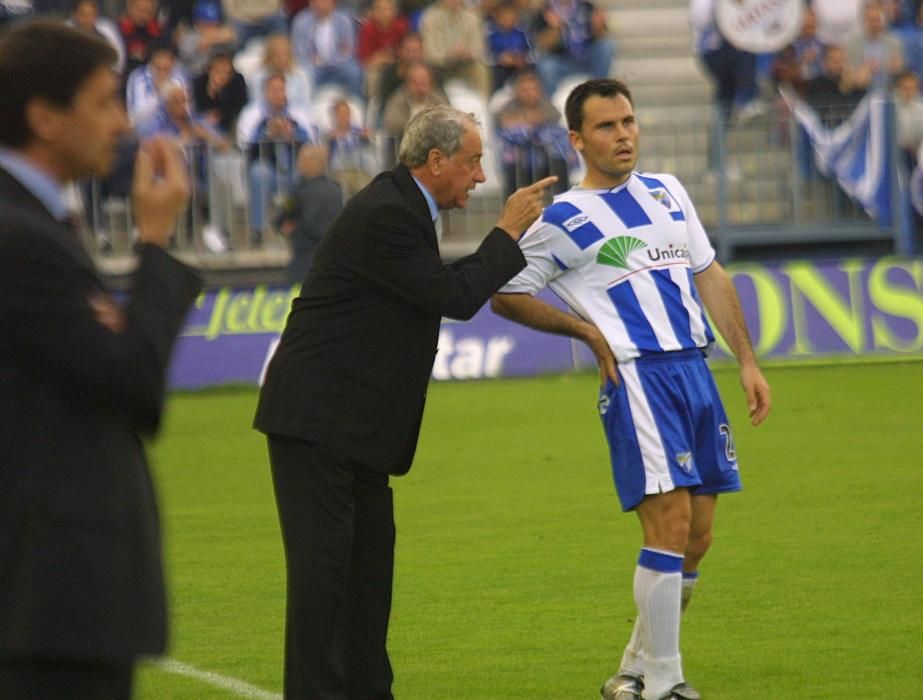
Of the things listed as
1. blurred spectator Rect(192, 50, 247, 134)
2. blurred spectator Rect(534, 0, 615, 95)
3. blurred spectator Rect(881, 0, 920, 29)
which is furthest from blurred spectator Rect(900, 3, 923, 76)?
blurred spectator Rect(192, 50, 247, 134)

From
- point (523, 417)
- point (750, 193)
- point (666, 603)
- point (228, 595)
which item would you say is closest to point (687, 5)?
point (750, 193)

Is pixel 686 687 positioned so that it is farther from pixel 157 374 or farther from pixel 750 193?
pixel 750 193

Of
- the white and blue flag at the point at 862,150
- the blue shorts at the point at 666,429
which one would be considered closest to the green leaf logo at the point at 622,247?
the blue shorts at the point at 666,429

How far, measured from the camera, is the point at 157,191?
11.2 feet

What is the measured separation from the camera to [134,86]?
18969 millimetres

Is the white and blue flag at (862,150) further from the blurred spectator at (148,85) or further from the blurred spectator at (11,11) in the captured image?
the blurred spectator at (11,11)

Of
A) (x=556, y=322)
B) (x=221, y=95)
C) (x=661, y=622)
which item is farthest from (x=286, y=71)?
(x=661, y=622)

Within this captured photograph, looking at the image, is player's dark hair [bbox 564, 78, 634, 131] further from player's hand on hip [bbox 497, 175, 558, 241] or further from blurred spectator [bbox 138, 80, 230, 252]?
blurred spectator [bbox 138, 80, 230, 252]

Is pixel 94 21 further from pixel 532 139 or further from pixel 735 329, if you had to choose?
pixel 735 329

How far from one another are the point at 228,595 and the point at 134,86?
11332 mm

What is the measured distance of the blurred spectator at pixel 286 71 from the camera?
63.2 feet

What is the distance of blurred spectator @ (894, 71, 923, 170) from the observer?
759 inches

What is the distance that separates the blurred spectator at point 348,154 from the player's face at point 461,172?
505 inches

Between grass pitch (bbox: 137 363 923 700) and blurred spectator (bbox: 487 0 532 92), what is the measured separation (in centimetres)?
615
